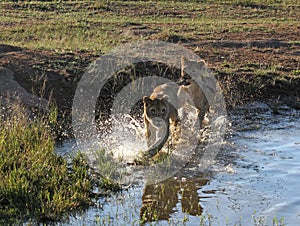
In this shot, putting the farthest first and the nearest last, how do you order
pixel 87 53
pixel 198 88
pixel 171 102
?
pixel 87 53, pixel 198 88, pixel 171 102

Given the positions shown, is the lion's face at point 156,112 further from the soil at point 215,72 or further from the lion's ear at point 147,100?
the soil at point 215,72

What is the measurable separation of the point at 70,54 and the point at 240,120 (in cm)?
375

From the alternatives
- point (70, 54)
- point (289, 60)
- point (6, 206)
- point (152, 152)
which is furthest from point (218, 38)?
point (6, 206)

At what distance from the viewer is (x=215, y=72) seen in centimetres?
1198

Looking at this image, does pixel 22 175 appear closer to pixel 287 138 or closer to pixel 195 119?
pixel 195 119

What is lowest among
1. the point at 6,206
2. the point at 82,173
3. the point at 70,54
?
the point at 6,206

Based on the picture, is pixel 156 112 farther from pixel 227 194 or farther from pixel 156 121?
pixel 227 194

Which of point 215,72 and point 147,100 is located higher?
point 215,72

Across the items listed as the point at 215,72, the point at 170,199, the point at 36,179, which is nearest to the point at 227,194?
the point at 170,199

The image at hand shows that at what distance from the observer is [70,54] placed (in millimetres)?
12211

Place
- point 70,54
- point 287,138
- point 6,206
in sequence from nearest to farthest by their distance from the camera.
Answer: point 6,206 < point 287,138 < point 70,54

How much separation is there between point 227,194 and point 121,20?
550 inches

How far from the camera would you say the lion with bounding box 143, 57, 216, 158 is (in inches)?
334

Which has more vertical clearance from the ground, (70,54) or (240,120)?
(70,54)
